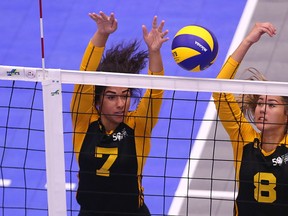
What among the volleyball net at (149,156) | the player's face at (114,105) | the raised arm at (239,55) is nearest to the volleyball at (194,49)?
the raised arm at (239,55)

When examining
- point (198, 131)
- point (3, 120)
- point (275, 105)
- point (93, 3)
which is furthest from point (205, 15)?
point (275, 105)

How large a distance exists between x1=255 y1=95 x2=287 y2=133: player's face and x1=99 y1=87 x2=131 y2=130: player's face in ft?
3.01

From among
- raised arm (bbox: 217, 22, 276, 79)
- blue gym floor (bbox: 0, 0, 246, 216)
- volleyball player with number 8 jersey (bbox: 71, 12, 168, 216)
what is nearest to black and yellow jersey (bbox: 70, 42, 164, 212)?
volleyball player with number 8 jersey (bbox: 71, 12, 168, 216)

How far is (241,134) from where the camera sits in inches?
239

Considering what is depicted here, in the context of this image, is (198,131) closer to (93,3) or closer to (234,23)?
(234,23)

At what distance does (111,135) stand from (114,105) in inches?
8.4

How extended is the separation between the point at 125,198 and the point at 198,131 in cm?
308

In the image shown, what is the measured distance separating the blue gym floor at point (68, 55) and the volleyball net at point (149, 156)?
14 millimetres

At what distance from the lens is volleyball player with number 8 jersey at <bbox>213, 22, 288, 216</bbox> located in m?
5.92

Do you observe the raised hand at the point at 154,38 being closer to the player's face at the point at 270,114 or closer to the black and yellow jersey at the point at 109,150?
the black and yellow jersey at the point at 109,150

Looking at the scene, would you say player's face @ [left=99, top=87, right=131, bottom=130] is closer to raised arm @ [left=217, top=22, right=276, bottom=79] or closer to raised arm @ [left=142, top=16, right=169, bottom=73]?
raised arm @ [left=142, top=16, right=169, bottom=73]

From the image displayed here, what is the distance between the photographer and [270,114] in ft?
19.7

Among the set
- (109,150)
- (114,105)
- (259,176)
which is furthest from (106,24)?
(259,176)

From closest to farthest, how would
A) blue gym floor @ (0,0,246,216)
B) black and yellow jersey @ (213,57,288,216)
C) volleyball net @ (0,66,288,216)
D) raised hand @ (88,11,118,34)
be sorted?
volleyball net @ (0,66,288,216)
black and yellow jersey @ (213,57,288,216)
raised hand @ (88,11,118,34)
blue gym floor @ (0,0,246,216)
